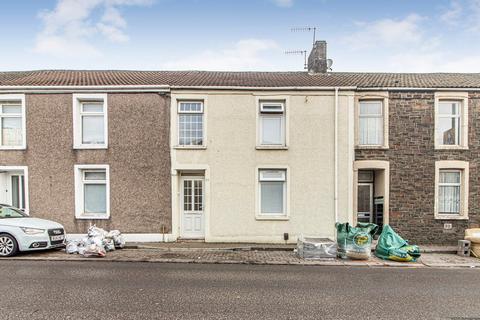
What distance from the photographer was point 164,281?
6.36 metres

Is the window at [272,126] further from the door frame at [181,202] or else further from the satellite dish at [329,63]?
the satellite dish at [329,63]

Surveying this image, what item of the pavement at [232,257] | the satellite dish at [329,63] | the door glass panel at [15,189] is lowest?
the pavement at [232,257]

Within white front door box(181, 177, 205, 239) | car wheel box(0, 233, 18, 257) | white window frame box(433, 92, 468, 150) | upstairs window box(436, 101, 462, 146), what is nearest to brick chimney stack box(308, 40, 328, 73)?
white window frame box(433, 92, 468, 150)

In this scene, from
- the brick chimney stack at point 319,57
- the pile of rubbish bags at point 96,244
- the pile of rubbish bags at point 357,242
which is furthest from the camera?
the brick chimney stack at point 319,57

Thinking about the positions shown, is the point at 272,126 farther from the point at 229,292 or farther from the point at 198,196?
the point at 229,292

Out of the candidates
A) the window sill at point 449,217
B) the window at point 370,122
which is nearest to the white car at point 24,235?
the window at point 370,122

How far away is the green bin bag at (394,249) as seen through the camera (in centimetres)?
849

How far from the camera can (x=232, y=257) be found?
8.89 meters

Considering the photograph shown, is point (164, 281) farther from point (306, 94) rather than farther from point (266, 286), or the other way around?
point (306, 94)

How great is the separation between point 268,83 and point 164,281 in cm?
825

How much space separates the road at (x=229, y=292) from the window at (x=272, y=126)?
4.99 m

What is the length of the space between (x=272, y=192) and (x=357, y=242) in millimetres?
3633

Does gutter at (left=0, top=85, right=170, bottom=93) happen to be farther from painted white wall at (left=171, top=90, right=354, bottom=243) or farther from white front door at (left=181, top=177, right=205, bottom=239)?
white front door at (left=181, top=177, right=205, bottom=239)

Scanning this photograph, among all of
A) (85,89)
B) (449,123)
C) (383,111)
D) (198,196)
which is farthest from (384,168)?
(85,89)
